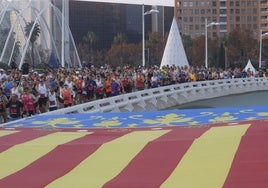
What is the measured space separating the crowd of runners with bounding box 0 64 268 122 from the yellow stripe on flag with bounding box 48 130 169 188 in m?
8.04

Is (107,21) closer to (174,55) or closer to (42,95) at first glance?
(174,55)

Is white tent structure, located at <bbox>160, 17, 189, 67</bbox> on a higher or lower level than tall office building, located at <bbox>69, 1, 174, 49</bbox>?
lower

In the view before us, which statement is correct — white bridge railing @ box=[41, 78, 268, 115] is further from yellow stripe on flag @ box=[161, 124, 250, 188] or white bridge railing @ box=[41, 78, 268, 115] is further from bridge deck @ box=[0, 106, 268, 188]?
yellow stripe on flag @ box=[161, 124, 250, 188]

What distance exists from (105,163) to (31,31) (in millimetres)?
48811

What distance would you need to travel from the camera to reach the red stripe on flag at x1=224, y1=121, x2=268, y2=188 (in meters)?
6.14

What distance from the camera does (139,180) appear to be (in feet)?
22.0

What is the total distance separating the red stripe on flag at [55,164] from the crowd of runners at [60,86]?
757cm

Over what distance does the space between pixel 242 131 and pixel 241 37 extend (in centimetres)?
9772

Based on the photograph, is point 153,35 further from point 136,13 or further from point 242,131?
point 242,131

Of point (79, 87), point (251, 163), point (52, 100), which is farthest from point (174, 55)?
point (251, 163)

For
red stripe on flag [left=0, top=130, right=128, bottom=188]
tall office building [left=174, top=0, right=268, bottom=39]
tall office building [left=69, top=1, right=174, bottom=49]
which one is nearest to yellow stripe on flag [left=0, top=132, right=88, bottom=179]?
red stripe on flag [left=0, top=130, right=128, bottom=188]

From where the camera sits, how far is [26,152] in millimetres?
8492

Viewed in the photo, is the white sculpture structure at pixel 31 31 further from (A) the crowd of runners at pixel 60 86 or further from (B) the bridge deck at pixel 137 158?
(B) the bridge deck at pixel 137 158

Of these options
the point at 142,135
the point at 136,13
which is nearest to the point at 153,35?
the point at 136,13
